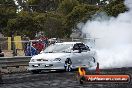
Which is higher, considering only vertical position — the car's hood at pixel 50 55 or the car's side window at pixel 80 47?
the car's side window at pixel 80 47

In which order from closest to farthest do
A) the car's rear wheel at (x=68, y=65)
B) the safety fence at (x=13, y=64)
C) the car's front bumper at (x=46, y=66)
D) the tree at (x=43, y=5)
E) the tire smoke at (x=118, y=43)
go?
the car's front bumper at (x=46, y=66)
the car's rear wheel at (x=68, y=65)
the safety fence at (x=13, y=64)
the tire smoke at (x=118, y=43)
the tree at (x=43, y=5)

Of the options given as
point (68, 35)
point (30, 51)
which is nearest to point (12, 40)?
point (30, 51)

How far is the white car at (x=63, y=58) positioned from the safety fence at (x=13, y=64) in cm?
151

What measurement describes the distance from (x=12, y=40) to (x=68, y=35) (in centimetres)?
2057

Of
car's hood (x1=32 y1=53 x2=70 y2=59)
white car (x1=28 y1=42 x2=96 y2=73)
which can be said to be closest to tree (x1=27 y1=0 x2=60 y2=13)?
white car (x1=28 y1=42 x2=96 y2=73)

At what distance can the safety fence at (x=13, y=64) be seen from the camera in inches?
839

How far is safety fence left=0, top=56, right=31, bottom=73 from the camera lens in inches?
839

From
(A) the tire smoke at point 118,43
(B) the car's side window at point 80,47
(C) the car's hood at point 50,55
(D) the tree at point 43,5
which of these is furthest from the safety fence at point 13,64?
(D) the tree at point 43,5

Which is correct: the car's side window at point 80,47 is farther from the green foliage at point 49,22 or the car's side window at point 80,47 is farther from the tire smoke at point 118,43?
the green foliage at point 49,22

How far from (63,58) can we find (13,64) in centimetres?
282

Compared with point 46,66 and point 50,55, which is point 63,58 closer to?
point 50,55

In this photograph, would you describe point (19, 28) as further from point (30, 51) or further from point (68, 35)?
point (30, 51)

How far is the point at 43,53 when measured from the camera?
20.9 metres

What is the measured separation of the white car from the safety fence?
4.96ft
